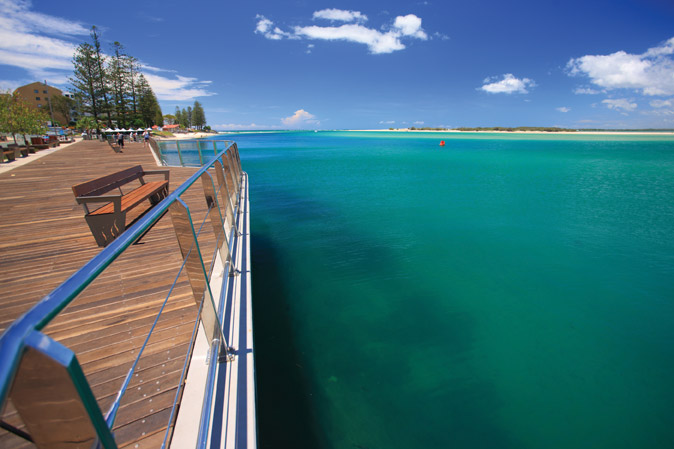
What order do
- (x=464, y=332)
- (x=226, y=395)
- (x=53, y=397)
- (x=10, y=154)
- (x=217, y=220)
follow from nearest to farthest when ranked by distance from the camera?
(x=53, y=397) → (x=226, y=395) → (x=217, y=220) → (x=464, y=332) → (x=10, y=154)

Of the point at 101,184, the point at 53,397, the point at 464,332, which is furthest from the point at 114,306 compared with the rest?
the point at 464,332

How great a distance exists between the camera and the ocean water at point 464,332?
12.1 feet

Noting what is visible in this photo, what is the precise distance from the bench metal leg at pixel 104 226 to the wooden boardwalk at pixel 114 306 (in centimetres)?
20

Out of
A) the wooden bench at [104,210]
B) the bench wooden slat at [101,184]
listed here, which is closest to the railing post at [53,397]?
the wooden bench at [104,210]

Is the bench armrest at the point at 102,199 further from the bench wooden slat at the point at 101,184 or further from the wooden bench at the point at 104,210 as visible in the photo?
the bench wooden slat at the point at 101,184

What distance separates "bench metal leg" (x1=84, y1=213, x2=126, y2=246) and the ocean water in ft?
9.27

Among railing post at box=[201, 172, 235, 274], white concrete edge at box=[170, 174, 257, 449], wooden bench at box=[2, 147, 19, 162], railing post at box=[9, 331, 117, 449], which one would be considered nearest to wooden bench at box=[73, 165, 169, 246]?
railing post at box=[201, 172, 235, 274]

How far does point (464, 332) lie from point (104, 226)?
635cm

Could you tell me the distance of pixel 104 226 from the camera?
172 inches

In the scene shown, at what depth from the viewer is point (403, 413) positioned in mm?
3791

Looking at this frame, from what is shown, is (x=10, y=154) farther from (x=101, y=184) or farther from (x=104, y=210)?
(x=104, y=210)

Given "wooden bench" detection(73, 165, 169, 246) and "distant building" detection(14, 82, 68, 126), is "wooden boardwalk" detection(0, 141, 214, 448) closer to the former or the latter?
"wooden bench" detection(73, 165, 169, 246)

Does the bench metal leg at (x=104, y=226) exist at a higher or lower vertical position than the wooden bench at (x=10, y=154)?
lower

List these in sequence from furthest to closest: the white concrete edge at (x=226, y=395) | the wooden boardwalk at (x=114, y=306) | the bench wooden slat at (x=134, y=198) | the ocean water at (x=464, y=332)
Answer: the bench wooden slat at (x=134, y=198) → the ocean water at (x=464, y=332) → the wooden boardwalk at (x=114, y=306) → the white concrete edge at (x=226, y=395)
